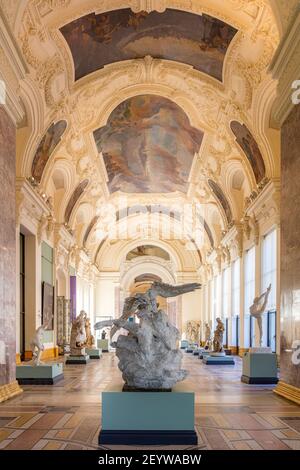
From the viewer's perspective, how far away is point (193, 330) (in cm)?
3656

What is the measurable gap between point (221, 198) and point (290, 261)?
14916 mm

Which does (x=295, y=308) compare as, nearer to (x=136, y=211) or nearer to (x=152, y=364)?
(x=152, y=364)

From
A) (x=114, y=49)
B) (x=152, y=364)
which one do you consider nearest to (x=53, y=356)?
(x=114, y=49)

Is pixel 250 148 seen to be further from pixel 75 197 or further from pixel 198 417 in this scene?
pixel 198 417

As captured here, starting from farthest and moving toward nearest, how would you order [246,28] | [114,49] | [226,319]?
1. [226,319]
2. [114,49]
3. [246,28]

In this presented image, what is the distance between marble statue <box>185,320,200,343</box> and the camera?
116 ft

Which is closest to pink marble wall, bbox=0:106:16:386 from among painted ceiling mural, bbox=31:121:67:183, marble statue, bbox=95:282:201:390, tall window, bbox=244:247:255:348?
marble statue, bbox=95:282:201:390

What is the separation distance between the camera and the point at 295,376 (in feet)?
32.2

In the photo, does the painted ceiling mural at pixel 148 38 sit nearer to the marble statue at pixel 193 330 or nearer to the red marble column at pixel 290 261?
the red marble column at pixel 290 261

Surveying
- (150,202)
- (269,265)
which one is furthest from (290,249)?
(150,202)

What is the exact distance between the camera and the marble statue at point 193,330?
3538 cm

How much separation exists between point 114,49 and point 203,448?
42.6 feet

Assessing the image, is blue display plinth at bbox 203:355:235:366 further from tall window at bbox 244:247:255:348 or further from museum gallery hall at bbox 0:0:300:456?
tall window at bbox 244:247:255:348

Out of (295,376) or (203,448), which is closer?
(203,448)
